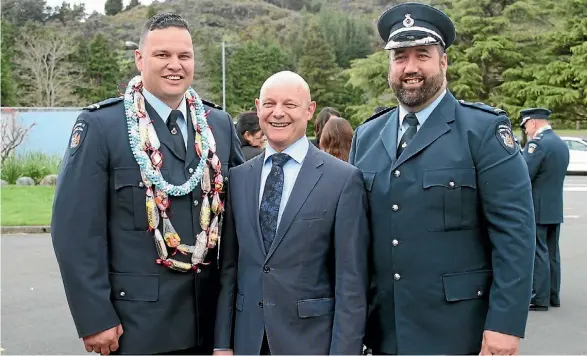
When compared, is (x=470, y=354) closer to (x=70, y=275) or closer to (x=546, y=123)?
(x=70, y=275)

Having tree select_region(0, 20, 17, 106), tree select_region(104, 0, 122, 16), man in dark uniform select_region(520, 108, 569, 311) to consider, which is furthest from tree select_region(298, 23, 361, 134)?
tree select_region(104, 0, 122, 16)

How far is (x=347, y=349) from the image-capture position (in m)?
2.69

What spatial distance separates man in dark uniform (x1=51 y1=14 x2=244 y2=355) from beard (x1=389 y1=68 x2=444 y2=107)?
889mm

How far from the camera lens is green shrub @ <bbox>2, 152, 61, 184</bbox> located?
17953 millimetres

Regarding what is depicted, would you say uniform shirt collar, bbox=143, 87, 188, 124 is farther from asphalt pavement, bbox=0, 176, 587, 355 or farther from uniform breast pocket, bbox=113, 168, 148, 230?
asphalt pavement, bbox=0, 176, 587, 355

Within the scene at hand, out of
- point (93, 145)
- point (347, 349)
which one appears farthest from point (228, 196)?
point (347, 349)

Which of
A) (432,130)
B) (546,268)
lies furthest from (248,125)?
(432,130)

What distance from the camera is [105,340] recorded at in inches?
112

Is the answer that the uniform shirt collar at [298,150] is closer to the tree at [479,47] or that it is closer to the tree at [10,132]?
the tree at [10,132]

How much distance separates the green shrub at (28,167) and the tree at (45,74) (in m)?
23.8

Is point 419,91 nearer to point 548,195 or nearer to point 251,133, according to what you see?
point 251,133

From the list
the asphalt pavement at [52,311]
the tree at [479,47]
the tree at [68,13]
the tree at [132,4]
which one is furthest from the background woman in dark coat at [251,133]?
the tree at [132,4]

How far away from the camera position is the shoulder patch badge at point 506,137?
9.04ft

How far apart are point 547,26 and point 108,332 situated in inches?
1329
